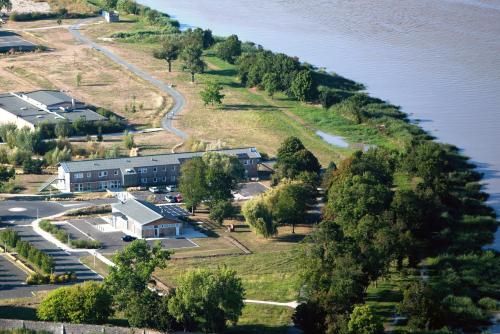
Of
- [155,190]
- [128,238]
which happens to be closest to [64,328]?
[128,238]

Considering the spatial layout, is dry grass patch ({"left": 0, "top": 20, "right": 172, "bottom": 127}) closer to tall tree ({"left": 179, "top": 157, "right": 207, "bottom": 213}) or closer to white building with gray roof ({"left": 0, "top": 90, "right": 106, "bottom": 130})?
white building with gray roof ({"left": 0, "top": 90, "right": 106, "bottom": 130})

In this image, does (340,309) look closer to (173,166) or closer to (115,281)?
(115,281)

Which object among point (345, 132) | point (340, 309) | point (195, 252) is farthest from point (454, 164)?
point (340, 309)

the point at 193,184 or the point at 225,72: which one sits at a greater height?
the point at 225,72

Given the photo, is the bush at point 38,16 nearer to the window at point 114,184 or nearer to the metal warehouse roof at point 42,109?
the metal warehouse roof at point 42,109

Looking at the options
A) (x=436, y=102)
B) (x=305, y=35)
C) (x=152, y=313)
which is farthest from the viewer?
(x=305, y=35)

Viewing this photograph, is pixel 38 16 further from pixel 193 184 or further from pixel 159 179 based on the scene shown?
pixel 193 184

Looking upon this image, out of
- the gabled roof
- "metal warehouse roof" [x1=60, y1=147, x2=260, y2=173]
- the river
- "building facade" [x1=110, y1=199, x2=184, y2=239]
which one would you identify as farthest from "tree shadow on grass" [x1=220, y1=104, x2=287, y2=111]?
"building facade" [x1=110, y1=199, x2=184, y2=239]
